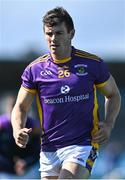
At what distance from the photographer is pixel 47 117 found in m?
9.98

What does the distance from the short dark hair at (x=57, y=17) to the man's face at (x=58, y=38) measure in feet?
0.13

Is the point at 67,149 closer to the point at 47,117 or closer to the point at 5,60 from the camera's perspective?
the point at 47,117

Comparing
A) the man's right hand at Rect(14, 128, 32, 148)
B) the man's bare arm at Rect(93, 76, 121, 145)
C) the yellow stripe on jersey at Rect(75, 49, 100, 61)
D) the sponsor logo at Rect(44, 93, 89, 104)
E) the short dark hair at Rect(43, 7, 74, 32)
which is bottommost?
the man's right hand at Rect(14, 128, 32, 148)

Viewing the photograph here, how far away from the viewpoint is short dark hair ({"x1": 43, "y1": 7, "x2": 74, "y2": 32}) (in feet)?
32.3

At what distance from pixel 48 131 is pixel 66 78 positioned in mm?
578

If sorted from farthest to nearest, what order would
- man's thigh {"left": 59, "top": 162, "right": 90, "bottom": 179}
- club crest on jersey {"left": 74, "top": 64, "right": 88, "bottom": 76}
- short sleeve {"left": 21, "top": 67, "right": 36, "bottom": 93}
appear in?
short sleeve {"left": 21, "top": 67, "right": 36, "bottom": 93}, club crest on jersey {"left": 74, "top": 64, "right": 88, "bottom": 76}, man's thigh {"left": 59, "top": 162, "right": 90, "bottom": 179}

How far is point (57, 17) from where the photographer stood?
32.3 feet

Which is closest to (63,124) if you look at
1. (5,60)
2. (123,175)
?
(123,175)

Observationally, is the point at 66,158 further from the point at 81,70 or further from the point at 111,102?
the point at 81,70

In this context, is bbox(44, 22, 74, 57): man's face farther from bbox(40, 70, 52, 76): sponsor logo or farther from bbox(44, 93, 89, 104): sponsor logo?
bbox(44, 93, 89, 104): sponsor logo

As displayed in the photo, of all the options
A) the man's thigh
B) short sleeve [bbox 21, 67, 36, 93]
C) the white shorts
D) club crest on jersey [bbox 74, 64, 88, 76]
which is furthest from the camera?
short sleeve [bbox 21, 67, 36, 93]

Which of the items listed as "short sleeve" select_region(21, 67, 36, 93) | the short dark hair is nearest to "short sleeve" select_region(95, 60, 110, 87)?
the short dark hair

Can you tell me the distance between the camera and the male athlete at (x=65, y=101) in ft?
32.3

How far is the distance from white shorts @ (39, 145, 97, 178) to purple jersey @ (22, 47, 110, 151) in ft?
0.19
